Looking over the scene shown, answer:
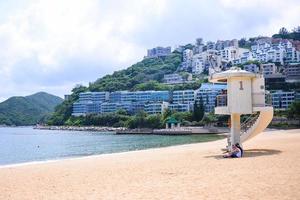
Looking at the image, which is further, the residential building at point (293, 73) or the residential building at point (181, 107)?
the residential building at point (181, 107)

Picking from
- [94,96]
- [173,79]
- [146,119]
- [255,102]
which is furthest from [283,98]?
[255,102]

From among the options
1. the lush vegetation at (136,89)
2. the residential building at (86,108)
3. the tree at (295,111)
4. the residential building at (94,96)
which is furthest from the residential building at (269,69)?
the residential building at (86,108)

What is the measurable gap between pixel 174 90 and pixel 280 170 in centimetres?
13249

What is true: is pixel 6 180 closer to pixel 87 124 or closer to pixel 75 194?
pixel 75 194

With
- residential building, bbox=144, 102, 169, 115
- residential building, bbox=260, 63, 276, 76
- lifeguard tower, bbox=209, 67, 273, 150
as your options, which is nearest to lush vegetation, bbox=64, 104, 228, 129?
residential building, bbox=144, 102, 169, 115

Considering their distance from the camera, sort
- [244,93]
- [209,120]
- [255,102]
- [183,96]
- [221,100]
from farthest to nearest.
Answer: [183,96], [209,120], [221,100], [255,102], [244,93]

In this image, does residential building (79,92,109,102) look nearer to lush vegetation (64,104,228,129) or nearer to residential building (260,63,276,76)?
lush vegetation (64,104,228,129)

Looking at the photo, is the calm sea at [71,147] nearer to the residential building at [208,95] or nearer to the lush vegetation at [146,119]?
the lush vegetation at [146,119]

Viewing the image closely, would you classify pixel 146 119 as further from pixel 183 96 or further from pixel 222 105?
pixel 222 105

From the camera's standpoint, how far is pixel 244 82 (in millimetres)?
20109

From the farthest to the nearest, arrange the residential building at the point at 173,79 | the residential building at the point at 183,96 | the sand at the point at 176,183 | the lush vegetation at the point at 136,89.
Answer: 1. the residential building at the point at 173,79
2. the residential building at the point at 183,96
3. the lush vegetation at the point at 136,89
4. the sand at the point at 176,183

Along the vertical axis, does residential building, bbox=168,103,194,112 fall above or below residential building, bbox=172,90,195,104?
below

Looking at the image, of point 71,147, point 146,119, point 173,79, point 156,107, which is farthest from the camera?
point 173,79

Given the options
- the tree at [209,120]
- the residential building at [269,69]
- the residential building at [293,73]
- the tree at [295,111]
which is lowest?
the tree at [209,120]
